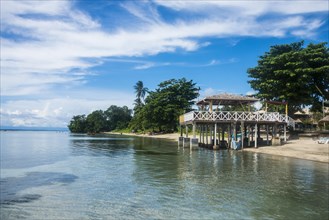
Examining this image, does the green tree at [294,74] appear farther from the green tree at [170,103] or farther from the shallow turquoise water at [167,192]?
the green tree at [170,103]

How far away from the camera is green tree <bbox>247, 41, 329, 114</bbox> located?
46.5 meters

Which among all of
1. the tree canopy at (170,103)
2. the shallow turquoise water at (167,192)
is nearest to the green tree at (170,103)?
the tree canopy at (170,103)

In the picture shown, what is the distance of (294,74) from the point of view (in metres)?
45.4

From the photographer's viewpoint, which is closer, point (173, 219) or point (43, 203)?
point (173, 219)

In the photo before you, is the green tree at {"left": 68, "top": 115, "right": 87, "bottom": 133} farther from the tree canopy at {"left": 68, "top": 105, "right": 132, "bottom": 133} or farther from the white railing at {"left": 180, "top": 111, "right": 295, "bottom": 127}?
the white railing at {"left": 180, "top": 111, "right": 295, "bottom": 127}

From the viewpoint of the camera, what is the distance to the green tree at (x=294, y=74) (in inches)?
1829

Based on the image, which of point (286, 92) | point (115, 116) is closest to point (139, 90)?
point (115, 116)

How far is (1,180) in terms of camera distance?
20.1m

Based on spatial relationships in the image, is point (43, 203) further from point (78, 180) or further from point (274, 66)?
point (274, 66)

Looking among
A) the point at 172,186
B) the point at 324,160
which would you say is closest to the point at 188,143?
the point at 324,160

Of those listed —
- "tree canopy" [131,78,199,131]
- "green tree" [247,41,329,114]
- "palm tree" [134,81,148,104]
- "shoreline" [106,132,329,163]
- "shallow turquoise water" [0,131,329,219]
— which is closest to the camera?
"shallow turquoise water" [0,131,329,219]

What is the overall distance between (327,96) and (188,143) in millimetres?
22960

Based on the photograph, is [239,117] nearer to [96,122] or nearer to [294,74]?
[294,74]

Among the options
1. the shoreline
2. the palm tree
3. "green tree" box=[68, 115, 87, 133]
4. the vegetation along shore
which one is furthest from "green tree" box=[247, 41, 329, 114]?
"green tree" box=[68, 115, 87, 133]
